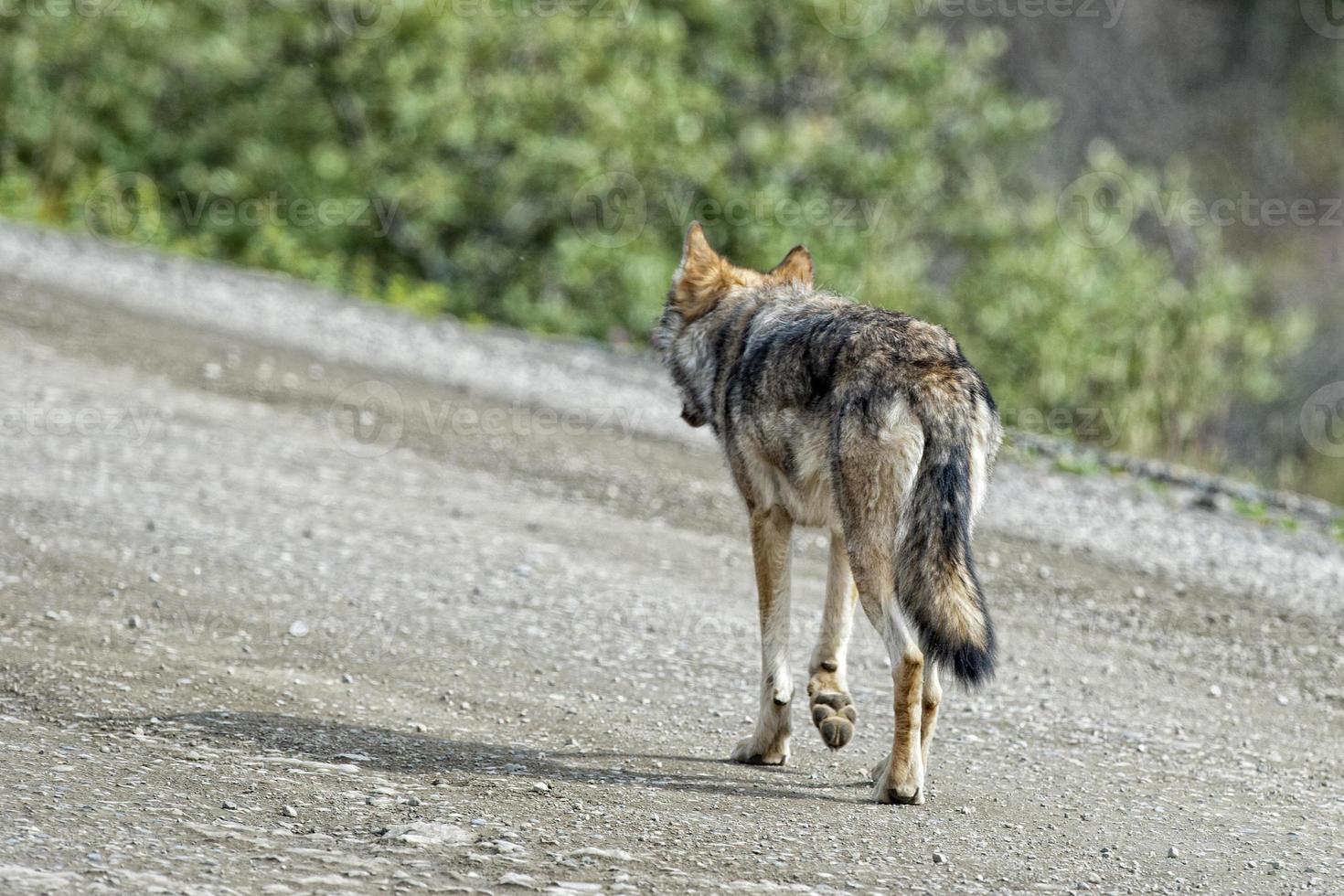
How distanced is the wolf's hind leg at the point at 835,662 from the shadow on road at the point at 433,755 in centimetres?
20

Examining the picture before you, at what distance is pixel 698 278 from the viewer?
21.9ft

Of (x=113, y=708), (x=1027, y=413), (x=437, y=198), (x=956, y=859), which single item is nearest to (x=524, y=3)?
(x=437, y=198)

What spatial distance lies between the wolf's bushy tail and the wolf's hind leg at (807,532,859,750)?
602 millimetres

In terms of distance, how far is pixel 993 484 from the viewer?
1025 cm

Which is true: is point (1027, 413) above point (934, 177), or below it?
below

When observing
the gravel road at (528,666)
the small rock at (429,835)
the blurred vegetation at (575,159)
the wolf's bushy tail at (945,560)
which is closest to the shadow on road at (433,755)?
the gravel road at (528,666)

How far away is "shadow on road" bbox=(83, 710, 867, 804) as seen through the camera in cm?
493

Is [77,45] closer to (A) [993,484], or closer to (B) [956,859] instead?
(A) [993,484]

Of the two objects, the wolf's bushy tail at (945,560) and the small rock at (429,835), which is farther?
the wolf's bushy tail at (945,560)

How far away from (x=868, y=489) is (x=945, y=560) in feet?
1.16

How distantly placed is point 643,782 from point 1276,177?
21.8m

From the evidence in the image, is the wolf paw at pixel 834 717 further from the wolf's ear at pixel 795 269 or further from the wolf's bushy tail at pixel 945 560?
the wolf's ear at pixel 795 269

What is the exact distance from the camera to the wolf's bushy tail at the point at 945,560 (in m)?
4.60

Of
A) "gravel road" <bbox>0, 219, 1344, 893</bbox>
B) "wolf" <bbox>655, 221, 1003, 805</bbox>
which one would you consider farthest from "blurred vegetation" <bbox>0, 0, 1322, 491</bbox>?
"wolf" <bbox>655, 221, 1003, 805</bbox>
